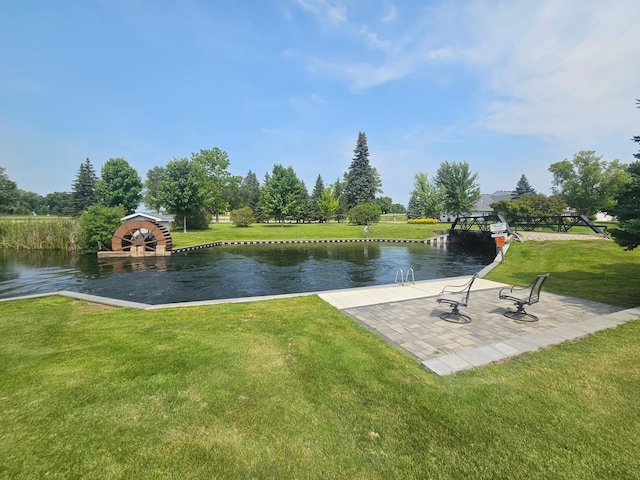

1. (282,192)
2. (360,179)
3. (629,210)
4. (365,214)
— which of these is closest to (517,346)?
(629,210)

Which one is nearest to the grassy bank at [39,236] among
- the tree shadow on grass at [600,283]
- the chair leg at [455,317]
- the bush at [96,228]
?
the bush at [96,228]

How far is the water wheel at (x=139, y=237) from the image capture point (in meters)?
23.0

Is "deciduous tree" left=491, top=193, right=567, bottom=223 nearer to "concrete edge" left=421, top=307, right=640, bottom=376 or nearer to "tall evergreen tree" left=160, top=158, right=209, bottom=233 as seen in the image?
"concrete edge" left=421, top=307, right=640, bottom=376

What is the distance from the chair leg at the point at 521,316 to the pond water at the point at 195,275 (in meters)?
6.93

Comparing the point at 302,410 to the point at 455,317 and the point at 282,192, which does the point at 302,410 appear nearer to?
the point at 455,317

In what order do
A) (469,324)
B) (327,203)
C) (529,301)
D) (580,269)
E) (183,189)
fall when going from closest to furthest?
(469,324)
(529,301)
(580,269)
(183,189)
(327,203)

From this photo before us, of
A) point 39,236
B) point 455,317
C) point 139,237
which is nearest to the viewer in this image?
point 455,317

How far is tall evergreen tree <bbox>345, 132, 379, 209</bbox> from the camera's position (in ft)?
187

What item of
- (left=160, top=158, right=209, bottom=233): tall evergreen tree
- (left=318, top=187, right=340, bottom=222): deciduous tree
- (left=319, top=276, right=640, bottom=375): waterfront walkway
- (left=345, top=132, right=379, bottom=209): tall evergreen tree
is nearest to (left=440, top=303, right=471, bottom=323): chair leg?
(left=319, top=276, right=640, bottom=375): waterfront walkway

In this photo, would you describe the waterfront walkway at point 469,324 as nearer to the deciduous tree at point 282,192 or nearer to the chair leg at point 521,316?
the chair leg at point 521,316

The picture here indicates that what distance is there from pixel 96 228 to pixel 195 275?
1420cm

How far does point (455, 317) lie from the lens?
6375 mm

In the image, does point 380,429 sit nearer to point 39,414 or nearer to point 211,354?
point 211,354

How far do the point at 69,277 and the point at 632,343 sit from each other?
20936 mm
